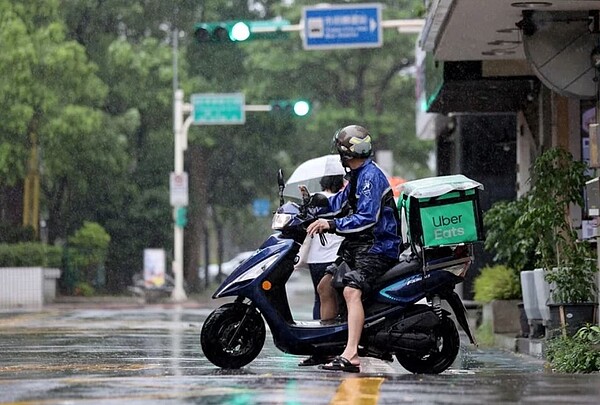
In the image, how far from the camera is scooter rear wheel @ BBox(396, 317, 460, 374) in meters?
10.4

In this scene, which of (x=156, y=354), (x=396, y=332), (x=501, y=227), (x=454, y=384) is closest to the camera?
(x=454, y=384)

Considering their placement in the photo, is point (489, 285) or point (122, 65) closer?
point (489, 285)

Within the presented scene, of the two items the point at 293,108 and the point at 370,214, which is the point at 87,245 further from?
the point at 370,214

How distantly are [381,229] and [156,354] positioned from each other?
3626 millimetres

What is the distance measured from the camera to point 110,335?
17.2m

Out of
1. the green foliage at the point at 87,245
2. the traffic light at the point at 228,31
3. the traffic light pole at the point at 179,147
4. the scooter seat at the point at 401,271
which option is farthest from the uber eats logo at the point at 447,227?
the green foliage at the point at 87,245

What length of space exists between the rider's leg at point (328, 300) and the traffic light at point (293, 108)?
22641 millimetres

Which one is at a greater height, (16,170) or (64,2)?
(64,2)

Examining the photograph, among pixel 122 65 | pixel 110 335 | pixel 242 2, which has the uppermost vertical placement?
pixel 242 2

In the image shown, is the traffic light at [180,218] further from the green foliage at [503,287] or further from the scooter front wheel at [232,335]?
the scooter front wheel at [232,335]

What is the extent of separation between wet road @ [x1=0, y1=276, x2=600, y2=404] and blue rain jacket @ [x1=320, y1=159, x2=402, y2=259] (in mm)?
1009

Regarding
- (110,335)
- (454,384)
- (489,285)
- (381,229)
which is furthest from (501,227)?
(454,384)

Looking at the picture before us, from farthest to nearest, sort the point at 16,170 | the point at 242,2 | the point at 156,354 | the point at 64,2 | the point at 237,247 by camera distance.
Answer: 1. the point at 237,247
2. the point at 242,2
3. the point at 64,2
4. the point at 16,170
5. the point at 156,354

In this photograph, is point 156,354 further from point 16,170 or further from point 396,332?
point 16,170
